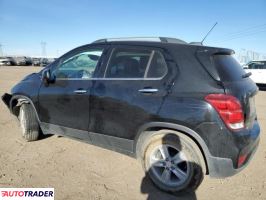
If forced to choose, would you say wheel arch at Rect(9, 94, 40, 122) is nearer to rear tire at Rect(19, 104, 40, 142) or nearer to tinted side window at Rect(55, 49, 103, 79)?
rear tire at Rect(19, 104, 40, 142)

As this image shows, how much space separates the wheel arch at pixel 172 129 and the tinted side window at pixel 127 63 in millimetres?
649

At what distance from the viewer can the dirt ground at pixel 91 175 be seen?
3320 millimetres

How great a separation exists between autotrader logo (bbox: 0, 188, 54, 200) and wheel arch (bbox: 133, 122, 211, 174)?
1171mm

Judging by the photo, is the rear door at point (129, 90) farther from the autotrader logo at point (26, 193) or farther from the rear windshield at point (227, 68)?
the autotrader logo at point (26, 193)

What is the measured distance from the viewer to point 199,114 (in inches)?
115

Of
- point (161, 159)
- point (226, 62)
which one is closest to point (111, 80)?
point (161, 159)

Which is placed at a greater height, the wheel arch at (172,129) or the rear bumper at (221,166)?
the wheel arch at (172,129)

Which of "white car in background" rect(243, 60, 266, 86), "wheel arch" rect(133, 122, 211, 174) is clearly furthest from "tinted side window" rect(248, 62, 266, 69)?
"wheel arch" rect(133, 122, 211, 174)

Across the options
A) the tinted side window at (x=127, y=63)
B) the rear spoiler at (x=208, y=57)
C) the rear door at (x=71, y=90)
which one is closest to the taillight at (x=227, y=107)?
the rear spoiler at (x=208, y=57)

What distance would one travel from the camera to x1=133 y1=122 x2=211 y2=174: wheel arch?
9.78 ft

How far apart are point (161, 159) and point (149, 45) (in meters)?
1.44

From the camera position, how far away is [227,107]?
284 cm

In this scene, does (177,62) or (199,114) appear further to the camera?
(177,62)

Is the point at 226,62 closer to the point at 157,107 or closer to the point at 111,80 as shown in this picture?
the point at 157,107
